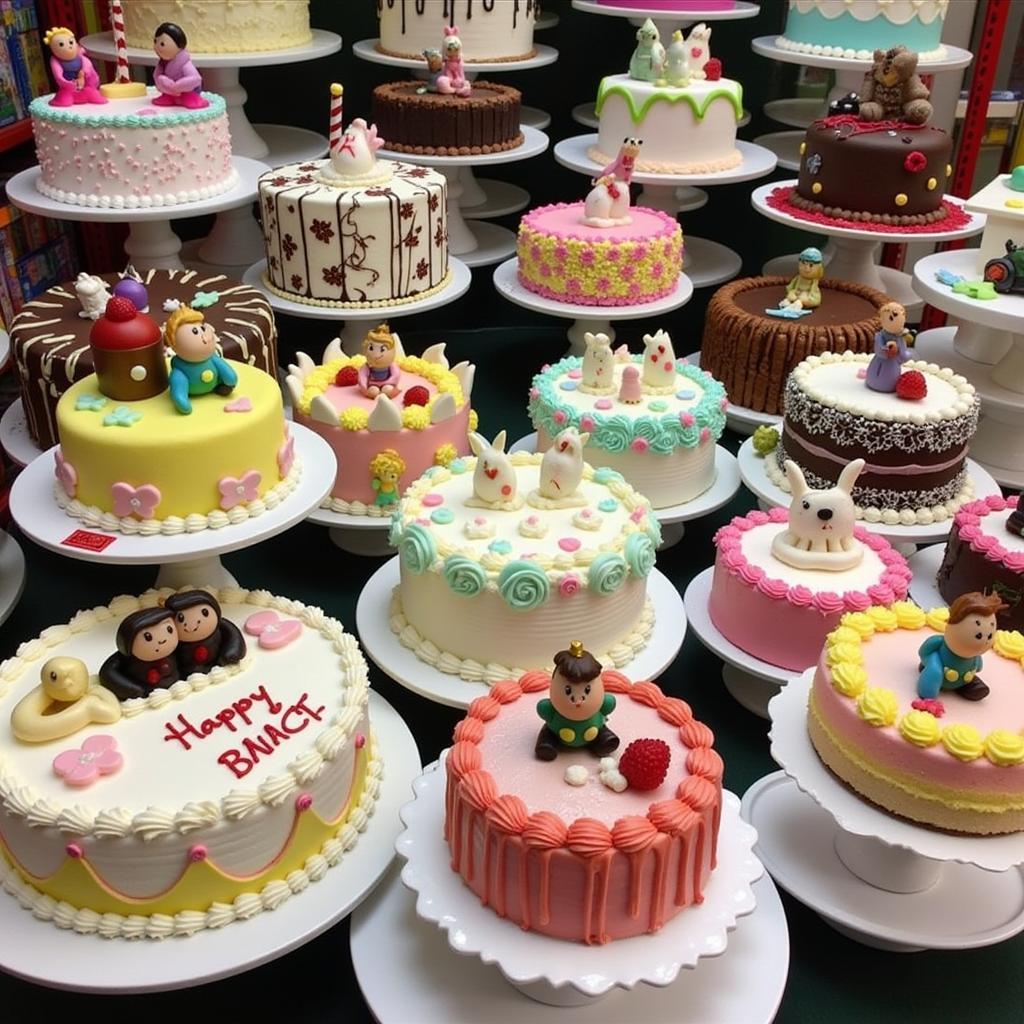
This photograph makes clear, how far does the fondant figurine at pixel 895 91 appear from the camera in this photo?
17.3 ft

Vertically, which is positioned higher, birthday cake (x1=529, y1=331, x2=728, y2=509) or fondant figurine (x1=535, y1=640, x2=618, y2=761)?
fondant figurine (x1=535, y1=640, x2=618, y2=761)

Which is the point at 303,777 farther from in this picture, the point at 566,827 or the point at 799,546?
the point at 799,546

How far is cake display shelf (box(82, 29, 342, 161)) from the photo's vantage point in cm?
506

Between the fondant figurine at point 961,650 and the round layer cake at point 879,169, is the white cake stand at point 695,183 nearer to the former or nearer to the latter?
the round layer cake at point 879,169

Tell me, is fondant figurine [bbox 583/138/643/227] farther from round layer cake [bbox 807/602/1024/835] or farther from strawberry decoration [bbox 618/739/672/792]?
strawberry decoration [bbox 618/739/672/792]

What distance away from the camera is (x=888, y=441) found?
407cm

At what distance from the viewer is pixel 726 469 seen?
4.72 meters

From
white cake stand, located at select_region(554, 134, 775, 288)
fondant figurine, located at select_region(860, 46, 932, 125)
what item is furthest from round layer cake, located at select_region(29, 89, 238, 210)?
fondant figurine, located at select_region(860, 46, 932, 125)

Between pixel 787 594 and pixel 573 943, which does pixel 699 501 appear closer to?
pixel 787 594

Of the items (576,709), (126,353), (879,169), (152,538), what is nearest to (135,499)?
(152,538)

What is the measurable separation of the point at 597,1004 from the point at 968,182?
5483 millimetres

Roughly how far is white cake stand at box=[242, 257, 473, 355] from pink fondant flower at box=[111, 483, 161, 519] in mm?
1913

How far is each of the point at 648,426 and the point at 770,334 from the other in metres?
1.19

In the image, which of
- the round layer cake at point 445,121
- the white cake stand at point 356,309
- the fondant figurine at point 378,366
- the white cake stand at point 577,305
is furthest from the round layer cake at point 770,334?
the fondant figurine at point 378,366
